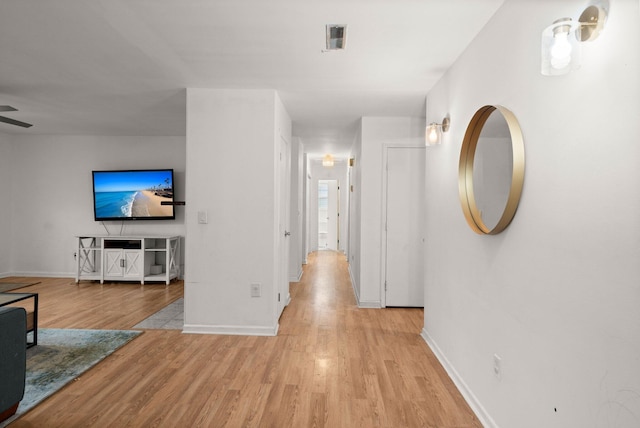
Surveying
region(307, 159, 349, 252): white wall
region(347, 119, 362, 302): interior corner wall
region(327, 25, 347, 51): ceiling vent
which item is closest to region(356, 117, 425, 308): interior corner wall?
region(347, 119, 362, 302): interior corner wall

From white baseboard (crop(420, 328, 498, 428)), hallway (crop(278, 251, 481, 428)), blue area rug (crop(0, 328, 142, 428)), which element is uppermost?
white baseboard (crop(420, 328, 498, 428))

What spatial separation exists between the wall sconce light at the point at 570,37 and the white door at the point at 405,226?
3261mm

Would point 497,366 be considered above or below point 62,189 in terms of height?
below

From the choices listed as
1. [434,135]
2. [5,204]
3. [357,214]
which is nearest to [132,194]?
[5,204]

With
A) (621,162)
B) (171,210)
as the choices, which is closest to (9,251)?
(171,210)

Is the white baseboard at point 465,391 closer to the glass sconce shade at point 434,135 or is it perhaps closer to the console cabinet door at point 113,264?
the glass sconce shade at point 434,135

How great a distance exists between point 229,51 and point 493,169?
6.58 feet

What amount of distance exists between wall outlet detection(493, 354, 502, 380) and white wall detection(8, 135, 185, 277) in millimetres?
5415

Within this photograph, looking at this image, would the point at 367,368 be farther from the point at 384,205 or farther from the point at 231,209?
the point at 384,205

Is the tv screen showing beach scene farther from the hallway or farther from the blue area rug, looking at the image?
the hallway

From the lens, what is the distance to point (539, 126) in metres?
1.62

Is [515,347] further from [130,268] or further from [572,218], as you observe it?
[130,268]

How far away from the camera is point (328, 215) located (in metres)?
10.9

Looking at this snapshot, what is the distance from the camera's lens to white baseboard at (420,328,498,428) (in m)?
2.07
